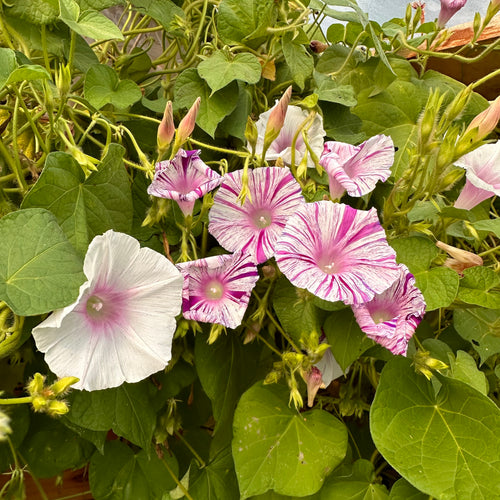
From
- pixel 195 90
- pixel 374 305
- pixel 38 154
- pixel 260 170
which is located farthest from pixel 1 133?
pixel 374 305

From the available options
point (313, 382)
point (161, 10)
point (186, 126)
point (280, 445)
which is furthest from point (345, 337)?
point (161, 10)

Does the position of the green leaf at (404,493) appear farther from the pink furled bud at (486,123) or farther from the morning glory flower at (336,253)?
the pink furled bud at (486,123)

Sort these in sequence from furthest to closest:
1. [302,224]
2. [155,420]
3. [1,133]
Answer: [1,133] → [155,420] → [302,224]

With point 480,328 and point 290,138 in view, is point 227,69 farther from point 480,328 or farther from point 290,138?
point 480,328

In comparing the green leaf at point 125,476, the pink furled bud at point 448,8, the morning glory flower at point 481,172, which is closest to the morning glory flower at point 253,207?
the morning glory flower at point 481,172

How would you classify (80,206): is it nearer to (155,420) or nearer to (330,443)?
(155,420)

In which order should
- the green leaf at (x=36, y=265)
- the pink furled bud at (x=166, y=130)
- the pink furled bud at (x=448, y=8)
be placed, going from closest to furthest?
the green leaf at (x=36, y=265) → the pink furled bud at (x=166, y=130) → the pink furled bud at (x=448, y=8)
